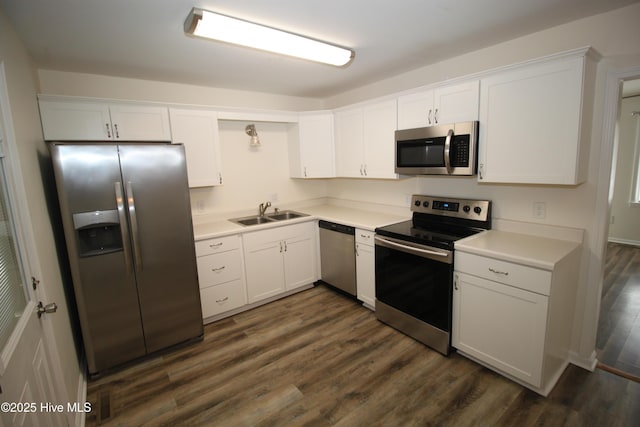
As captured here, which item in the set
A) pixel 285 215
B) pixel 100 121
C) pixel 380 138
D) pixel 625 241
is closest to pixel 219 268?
pixel 285 215

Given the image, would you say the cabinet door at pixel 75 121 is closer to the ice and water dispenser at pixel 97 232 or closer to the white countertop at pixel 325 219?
the ice and water dispenser at pixel 97 232

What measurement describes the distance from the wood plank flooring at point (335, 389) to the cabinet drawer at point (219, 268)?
1.80 feet

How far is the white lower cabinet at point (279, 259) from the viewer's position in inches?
127

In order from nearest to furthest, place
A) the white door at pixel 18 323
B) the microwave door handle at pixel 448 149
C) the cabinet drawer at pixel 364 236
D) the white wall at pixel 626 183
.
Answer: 1. the white door at pixel 18 323
2. the microwave door handle at pixel 448 149
3. the cabinet drawer at pixel 364 236
4. the white wall at pixel 626 183

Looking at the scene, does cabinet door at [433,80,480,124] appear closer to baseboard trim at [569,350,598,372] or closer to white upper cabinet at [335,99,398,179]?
white upper cabinet at [335,99,398,179]

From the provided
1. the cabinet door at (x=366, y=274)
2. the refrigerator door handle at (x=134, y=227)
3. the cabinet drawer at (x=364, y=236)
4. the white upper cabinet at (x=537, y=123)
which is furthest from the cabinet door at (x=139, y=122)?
the white upper cabinet at (x=537, y=123)

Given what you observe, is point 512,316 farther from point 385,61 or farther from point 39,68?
point 39,68

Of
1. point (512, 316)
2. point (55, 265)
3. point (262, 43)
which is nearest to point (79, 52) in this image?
point (262, 43)

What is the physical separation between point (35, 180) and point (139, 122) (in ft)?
3.47

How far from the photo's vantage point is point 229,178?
3.64m

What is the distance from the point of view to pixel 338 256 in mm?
3430

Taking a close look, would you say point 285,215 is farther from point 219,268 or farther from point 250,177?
point 219,268

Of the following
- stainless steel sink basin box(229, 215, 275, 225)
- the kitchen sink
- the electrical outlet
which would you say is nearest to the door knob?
the kitchen sink

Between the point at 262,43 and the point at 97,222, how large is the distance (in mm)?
1780
